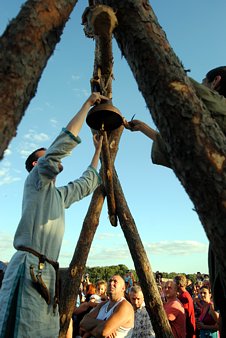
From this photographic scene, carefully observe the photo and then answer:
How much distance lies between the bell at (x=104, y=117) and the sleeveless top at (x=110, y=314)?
7.93 feet

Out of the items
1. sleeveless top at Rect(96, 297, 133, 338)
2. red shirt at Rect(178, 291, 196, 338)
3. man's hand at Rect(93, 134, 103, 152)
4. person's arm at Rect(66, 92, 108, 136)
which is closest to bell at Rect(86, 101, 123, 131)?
person's arm at Rect(66, 92, 108, 136)

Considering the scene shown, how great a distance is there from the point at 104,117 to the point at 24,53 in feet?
4.90

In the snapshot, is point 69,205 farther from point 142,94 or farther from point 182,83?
point 182,83

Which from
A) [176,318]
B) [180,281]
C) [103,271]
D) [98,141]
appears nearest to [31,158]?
[98,141]

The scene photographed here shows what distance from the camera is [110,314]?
4.53 meters

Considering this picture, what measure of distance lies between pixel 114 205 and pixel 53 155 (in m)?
2.32

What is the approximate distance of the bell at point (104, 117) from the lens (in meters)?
3.09

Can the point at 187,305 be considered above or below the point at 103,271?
above

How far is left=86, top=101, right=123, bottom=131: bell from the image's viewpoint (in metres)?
3.09

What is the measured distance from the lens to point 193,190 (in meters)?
1.78

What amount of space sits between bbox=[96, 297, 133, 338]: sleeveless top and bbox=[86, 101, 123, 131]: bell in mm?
2418

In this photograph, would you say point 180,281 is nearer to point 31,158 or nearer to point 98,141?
point 98,141

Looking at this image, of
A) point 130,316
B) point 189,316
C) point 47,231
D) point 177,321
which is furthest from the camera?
point 189,316

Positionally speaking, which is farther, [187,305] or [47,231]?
[187,305]
